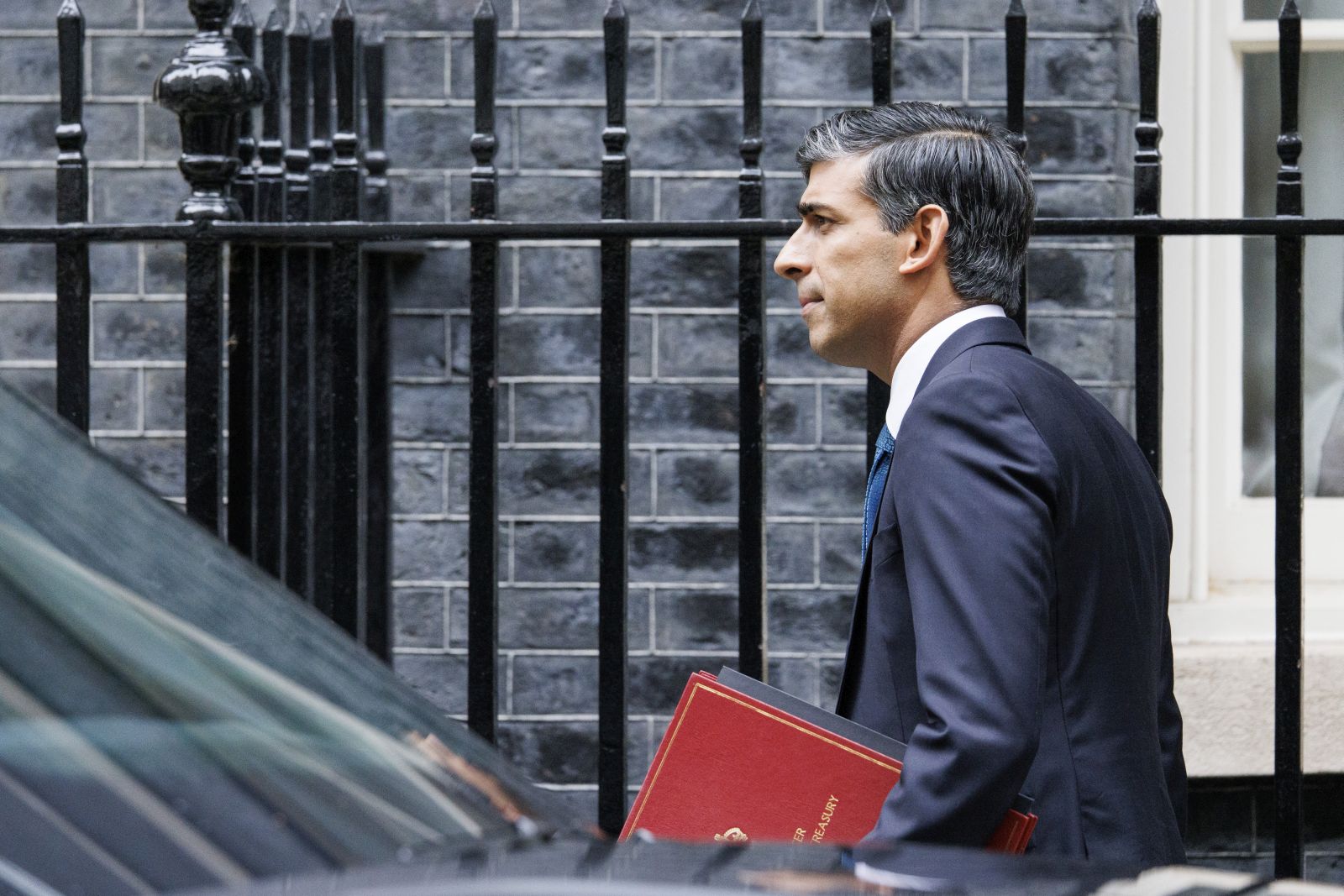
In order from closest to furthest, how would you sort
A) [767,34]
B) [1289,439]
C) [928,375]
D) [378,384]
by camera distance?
[928,375]
[1289,439]
[378,384]
[767,34]

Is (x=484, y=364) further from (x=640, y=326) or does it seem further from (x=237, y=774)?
(x=237, y=774)

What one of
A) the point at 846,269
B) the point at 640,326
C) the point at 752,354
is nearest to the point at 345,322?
the point at 752,354

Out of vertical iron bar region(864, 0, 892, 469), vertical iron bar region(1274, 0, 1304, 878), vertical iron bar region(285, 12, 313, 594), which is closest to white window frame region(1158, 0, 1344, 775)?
vertical iron bar region(1274, 0, 1304, 878)

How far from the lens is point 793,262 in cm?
216

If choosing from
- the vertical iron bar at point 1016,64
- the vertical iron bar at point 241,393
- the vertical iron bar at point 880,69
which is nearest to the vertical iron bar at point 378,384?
the vertical iron bar at point 241,393

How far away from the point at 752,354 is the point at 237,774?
1.47 metres

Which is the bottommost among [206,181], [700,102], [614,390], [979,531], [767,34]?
[979,531]

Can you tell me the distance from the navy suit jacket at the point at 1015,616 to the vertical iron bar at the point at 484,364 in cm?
88

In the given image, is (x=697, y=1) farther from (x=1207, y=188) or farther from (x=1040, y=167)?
(x=1207, y=188)

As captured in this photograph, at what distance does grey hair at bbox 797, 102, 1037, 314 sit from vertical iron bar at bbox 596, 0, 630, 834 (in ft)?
2.02

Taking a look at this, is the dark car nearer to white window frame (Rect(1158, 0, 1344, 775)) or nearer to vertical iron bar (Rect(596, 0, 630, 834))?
vertical iron bar (Rect(596, 0, 630, 834))

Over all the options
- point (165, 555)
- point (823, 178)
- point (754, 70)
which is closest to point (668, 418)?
point (754, 70)

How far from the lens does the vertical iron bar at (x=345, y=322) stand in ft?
8.80

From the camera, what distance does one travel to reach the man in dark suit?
5.57 ft
